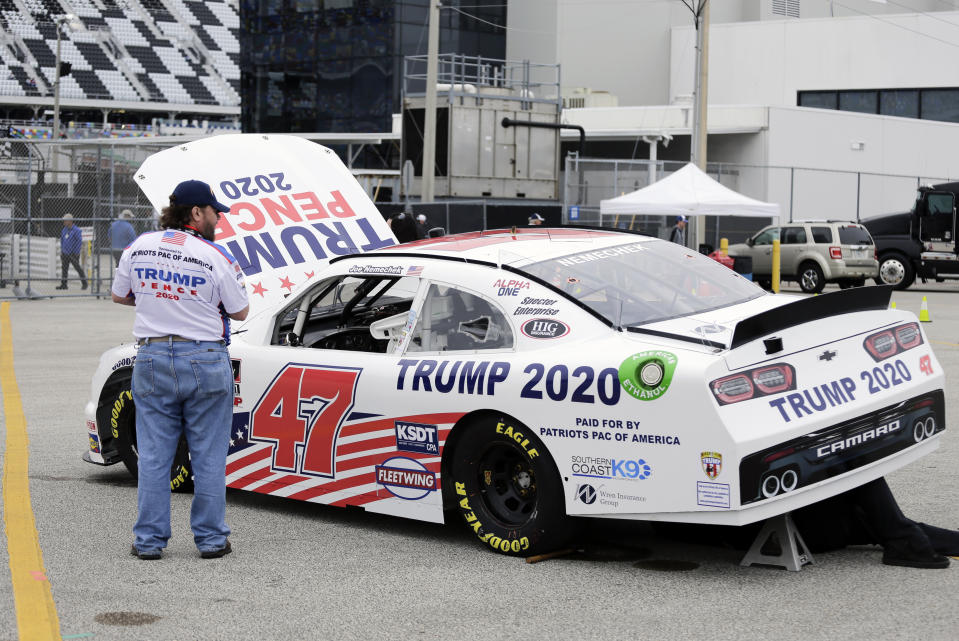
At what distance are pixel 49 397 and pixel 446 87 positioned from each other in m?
25.8

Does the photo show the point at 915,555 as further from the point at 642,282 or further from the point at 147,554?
the point at 147,554

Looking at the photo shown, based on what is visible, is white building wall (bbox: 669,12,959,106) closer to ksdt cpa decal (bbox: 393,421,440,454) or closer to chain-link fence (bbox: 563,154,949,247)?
chain-link fence (bbox: 563,154,949,247)

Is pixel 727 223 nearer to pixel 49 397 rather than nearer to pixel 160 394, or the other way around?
pixel 49 397

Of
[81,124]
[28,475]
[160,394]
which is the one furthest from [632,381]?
[81,124]

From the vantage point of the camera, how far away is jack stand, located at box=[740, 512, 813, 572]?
5641 mm

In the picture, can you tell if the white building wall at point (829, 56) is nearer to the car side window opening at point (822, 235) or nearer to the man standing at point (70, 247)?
the car side window opening at point (822, 235)

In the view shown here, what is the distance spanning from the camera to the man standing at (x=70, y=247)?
25859mm

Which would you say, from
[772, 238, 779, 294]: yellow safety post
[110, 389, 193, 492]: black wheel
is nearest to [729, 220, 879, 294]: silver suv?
[772, 238, 779, 294]: yellow safety post

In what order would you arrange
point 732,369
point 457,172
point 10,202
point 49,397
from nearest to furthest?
point 732,369 → point 49,397 → point 10,202 → point 457,172

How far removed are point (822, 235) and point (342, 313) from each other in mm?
23357

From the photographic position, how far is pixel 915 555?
18.5 feet

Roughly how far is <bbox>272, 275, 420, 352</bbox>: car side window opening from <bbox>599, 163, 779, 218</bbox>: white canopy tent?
15749 mm

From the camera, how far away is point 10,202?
1097 inches

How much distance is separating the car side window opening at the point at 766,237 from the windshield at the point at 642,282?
23.9 meters
